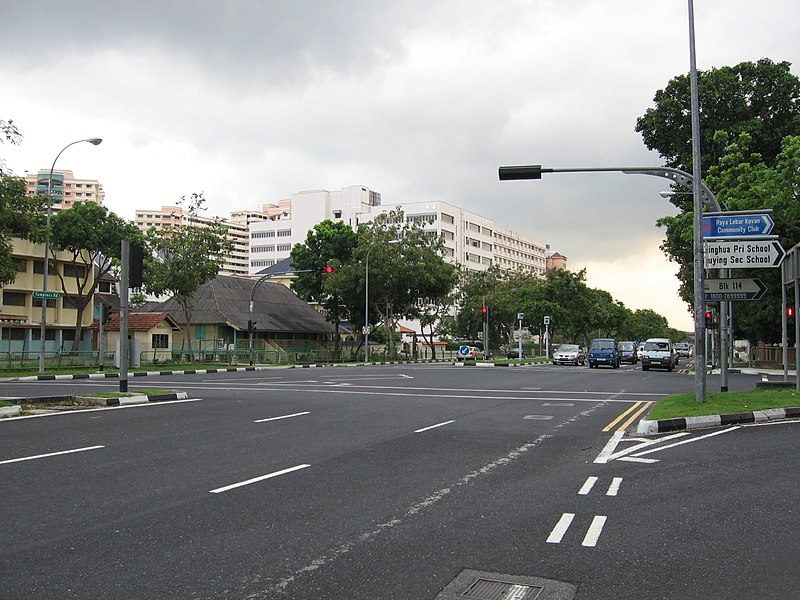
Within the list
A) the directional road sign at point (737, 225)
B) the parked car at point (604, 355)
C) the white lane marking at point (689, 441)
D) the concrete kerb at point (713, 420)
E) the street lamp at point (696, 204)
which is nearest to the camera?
the white lane marking at point (689, 441)

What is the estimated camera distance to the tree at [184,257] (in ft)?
144

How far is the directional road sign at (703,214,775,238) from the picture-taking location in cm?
1717

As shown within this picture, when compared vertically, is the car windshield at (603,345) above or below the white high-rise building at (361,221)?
below

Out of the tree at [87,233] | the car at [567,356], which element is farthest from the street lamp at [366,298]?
the tree at [87,233]

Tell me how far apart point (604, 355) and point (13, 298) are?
3986cm

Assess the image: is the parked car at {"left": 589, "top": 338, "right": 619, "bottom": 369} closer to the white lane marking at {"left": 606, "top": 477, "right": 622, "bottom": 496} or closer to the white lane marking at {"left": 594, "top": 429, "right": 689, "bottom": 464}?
Answer: the white lane marking at {"left": 594, "top": 429, "right": 689, "bottom": 464}

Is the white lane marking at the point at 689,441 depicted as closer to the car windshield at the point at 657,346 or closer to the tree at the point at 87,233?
the car windshield at the point at 657,346

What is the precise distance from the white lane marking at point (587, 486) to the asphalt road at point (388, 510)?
3cm

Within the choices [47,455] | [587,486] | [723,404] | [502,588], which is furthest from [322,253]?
[502,588]

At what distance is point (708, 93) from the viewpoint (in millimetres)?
38719

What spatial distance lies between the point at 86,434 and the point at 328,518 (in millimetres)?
7307

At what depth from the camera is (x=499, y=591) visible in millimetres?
4781

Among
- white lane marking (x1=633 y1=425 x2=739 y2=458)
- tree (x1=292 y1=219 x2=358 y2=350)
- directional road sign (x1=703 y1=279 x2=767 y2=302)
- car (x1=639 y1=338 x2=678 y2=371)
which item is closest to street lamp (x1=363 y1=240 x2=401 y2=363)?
tree (x1=292 y1=219 x2=358 y2=350)

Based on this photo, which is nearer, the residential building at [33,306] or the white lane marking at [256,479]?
the white lane marking at [256,479]
